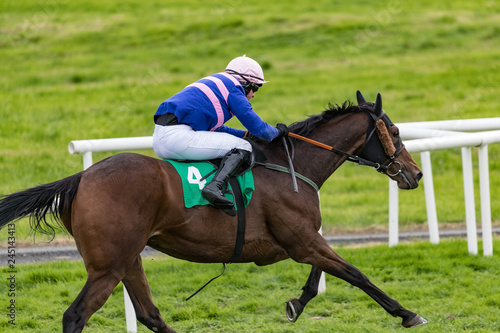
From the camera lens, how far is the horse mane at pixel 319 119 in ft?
17.1

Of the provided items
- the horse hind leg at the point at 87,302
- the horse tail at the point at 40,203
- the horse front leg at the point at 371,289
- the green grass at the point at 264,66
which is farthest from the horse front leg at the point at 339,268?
the green grass at the point at 264,66

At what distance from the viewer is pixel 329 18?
2223 cm

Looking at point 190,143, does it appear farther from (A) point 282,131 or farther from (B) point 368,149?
(B) point 368,149

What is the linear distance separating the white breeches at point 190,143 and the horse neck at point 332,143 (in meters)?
0.55

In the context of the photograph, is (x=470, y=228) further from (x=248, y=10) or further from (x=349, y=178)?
(x=248, y=10)

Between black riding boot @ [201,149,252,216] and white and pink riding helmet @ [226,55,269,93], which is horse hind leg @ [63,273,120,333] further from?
white and pink riding helmet @ [226,55,269,93]

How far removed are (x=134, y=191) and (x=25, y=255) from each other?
3804mm

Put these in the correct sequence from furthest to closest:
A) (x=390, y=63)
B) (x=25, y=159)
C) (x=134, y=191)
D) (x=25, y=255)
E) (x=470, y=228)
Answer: (x=390, y=63) → (x=25, y=159) → (x=25, y=255) → (x=470, y=228) → (x=134, y=191)

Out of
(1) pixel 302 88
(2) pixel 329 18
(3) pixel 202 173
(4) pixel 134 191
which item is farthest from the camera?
(2) pixel 329 18

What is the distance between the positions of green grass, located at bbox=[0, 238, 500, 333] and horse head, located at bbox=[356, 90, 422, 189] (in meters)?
1.17

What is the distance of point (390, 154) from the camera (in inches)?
204

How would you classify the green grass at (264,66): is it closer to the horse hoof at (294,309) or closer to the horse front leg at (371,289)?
the horse hoof at (294,309)

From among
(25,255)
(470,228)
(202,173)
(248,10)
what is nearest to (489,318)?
(470,228)

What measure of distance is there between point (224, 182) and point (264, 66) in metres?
13.8
